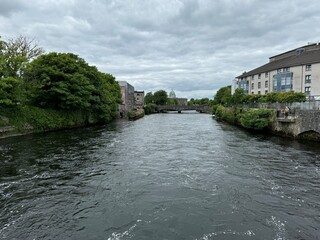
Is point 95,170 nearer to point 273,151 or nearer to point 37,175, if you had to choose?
point 37,175

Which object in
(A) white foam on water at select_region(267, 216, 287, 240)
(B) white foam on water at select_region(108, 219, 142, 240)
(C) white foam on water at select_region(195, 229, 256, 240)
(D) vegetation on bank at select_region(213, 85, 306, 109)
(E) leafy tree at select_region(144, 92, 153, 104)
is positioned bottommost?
(A) white foam on water at select_region(267, 216, 287, 240)

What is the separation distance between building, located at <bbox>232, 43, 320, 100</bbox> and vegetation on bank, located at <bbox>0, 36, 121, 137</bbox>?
4258cm

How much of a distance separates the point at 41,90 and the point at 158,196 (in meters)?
29.8

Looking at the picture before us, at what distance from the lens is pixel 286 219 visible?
8.14 metres

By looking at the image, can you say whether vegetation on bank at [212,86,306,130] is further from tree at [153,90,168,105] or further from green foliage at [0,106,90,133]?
tree at [153,90,168,105]

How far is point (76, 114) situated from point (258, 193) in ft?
112

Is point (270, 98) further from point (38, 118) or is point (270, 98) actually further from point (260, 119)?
point (38, 118)

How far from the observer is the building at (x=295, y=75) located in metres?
54.0

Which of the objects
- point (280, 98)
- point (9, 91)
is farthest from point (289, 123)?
point (9, 91)

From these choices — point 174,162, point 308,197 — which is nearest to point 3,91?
point 174,162

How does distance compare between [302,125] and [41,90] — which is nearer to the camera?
[302,125]

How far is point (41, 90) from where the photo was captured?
111 ft

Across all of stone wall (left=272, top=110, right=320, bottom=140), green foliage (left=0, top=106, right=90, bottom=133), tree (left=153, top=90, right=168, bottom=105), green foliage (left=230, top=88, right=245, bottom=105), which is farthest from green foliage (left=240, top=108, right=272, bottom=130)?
tree (left=153, top=90, right=168, bottom=105)

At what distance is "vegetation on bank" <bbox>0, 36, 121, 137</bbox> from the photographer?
27344 mm
